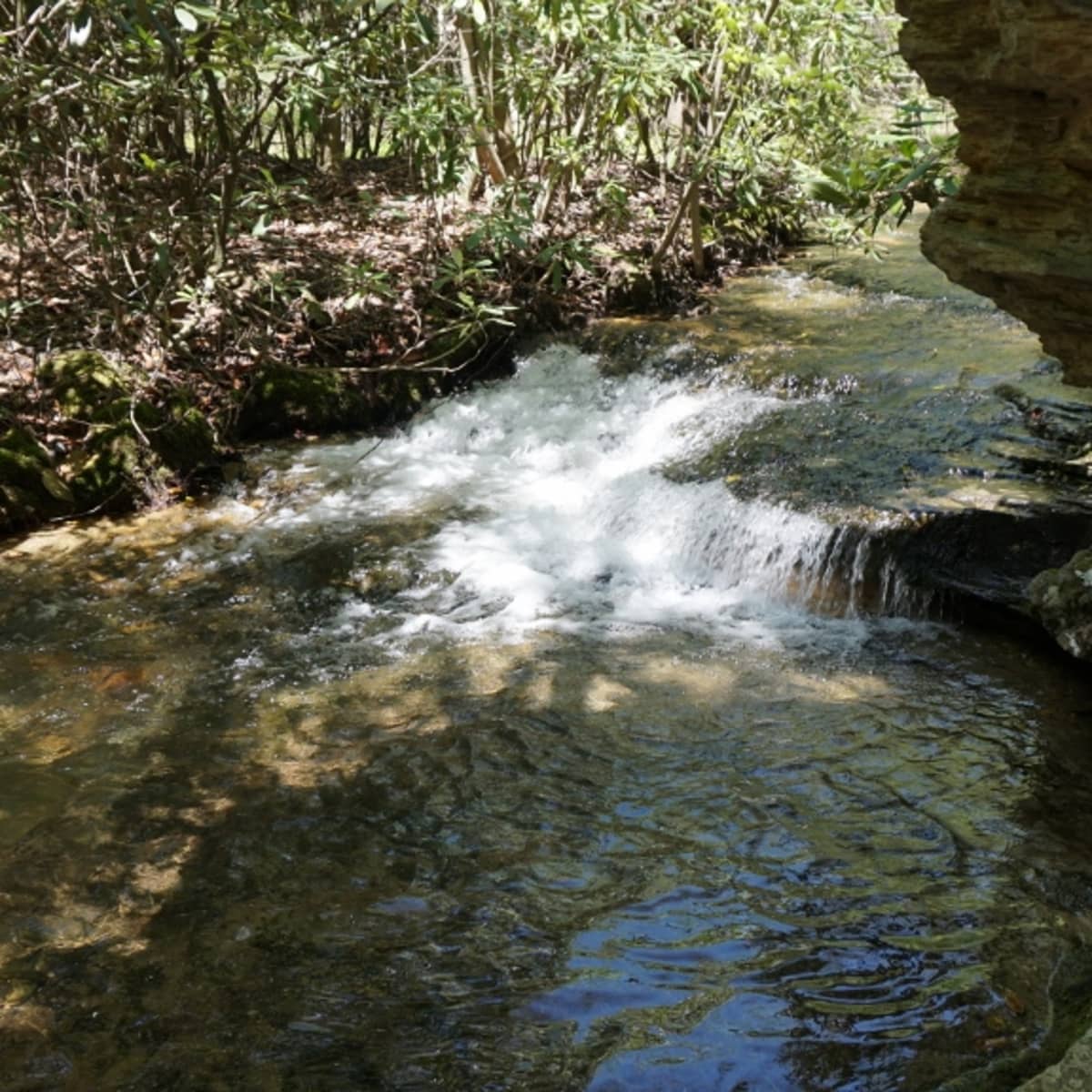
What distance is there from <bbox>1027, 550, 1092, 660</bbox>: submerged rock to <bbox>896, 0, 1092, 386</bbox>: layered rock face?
5.32 feet

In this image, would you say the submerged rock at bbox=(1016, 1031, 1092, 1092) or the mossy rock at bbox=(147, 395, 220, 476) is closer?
the submerged rock at bbox=(1016, 1031, 1092, 1092)

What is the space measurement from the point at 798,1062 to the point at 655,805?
1.54 metres

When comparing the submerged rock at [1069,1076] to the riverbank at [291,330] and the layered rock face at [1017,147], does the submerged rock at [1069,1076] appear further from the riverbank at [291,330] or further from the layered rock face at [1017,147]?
the riverbank at [291,330]

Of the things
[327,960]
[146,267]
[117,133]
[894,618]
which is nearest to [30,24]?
[146,267]

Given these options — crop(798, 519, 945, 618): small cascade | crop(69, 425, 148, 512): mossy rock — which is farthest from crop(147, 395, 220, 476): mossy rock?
crop(798, 519, 945, 618): small cascade

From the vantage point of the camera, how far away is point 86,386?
8.05 m

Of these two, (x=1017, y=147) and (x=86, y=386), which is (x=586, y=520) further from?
(x=1017, y=147)

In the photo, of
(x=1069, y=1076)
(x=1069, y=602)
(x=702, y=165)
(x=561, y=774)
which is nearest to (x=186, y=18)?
(x=561, y=774)

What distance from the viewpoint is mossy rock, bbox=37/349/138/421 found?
A: 798 cm

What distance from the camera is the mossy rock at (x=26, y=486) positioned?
7401mm

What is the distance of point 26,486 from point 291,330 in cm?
275

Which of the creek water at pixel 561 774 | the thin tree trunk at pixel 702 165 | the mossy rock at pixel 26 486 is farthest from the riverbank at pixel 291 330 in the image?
the creek water at pixel 561 774

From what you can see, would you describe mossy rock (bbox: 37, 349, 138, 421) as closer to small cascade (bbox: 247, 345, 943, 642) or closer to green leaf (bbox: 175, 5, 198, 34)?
small cascade (bbox: 247, 345, 943, 642)

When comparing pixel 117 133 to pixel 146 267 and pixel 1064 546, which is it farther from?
pixel 1064 546
